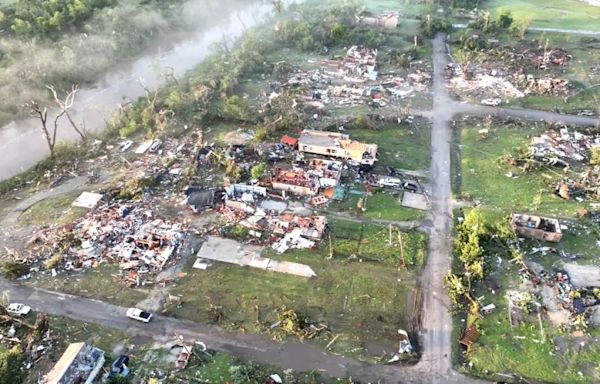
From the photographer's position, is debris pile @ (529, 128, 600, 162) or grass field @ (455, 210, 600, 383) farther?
debris pile @ (529, 128, 600, 162)

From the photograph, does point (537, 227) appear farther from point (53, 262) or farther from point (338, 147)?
point (53, 262)

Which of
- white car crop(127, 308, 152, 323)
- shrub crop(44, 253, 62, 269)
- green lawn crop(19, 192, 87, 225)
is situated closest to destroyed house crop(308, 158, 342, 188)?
white car crop(127, 308, 152, 323)

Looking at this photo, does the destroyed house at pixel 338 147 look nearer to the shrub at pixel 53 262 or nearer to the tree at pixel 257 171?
the tree at pixel 257 171

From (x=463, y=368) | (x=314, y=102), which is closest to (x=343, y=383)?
(x=463, y=368)

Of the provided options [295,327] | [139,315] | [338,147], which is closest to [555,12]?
[338,147]

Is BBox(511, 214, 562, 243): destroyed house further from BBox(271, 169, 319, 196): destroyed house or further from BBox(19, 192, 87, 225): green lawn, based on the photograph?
BBox(19, 192, 87, 225): green lawn

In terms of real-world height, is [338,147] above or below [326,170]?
above
